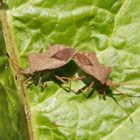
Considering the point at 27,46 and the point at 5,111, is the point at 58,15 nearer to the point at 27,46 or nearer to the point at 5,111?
the point at 27,46

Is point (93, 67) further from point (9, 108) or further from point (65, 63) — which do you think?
point (9, 108)

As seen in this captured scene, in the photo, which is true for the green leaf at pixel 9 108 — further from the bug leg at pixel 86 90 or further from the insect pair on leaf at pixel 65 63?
the bug leg at pixel 86 90

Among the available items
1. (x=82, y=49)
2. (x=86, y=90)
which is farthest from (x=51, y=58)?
(x=86, y=90)

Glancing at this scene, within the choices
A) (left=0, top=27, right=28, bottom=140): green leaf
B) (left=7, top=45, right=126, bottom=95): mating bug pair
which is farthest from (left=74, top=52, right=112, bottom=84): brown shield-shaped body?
(left=0, top=27, right=28, bottom=140): green leaf

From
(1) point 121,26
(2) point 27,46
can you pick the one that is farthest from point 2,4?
(1) point 121,26

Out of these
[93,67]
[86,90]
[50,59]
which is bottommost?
[86,90]

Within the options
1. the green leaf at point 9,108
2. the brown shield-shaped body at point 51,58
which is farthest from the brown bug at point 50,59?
the green leaf at point 9,108

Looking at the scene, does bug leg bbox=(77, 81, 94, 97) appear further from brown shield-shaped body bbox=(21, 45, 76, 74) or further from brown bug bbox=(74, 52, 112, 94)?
brown shield-shaped body bbox=(21, 45, 76, 74)
